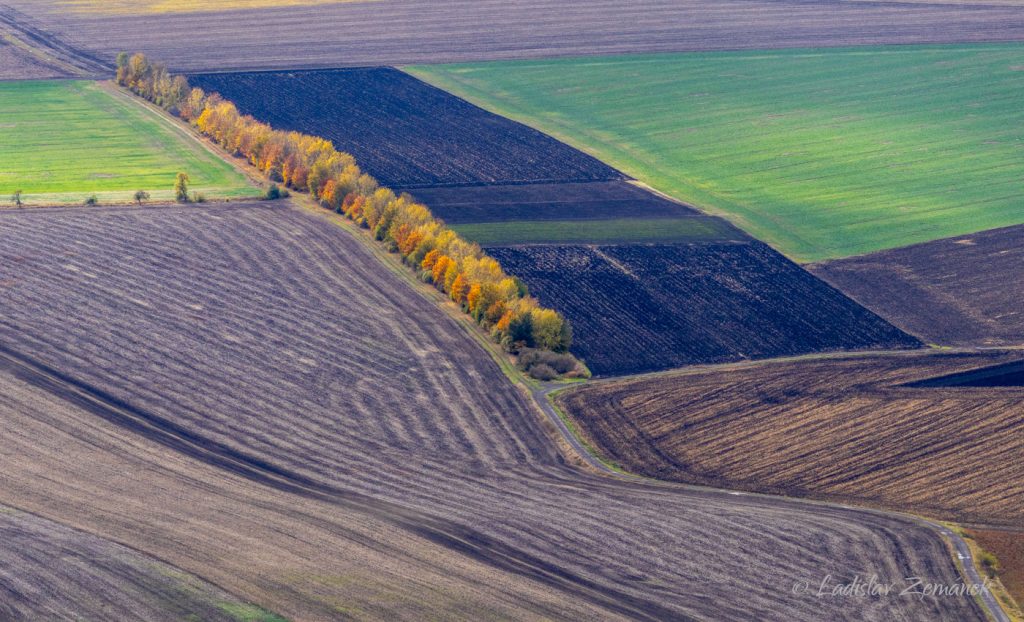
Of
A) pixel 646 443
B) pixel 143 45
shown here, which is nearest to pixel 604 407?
pixel 646 443

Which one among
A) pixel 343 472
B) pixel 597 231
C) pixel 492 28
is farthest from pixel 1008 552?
pixel 492 28

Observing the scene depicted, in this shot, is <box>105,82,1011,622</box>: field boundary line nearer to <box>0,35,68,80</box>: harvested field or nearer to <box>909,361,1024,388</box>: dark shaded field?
<box>909,361,1024,388</box>: dark shaded field

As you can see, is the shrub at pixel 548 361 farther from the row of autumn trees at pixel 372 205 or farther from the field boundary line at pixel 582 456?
the row of autumn trees at pixel 372 205

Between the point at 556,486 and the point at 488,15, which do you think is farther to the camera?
the point at 488,15

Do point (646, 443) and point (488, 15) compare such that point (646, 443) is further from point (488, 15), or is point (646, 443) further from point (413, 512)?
point (488, 15)

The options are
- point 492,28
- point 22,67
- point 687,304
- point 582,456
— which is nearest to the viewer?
point 582,456

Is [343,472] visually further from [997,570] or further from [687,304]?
[997,570]

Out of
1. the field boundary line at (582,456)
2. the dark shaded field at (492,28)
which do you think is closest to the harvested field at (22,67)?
the dark shaded field at (492,28)
